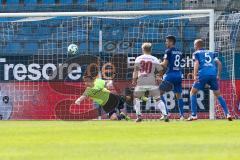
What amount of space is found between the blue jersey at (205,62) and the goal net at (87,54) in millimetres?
2224

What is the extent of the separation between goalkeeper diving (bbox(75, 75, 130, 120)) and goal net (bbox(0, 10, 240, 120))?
35cm

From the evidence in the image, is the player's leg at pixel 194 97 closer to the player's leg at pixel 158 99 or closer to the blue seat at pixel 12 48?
the player's leg at pixel 158 99

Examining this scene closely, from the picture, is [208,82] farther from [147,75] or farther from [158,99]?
[147,75]

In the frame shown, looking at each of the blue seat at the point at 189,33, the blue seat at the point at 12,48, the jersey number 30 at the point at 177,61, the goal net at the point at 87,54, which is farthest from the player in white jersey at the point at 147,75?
the blue seat at the point at 12,48

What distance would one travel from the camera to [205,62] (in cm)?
1525

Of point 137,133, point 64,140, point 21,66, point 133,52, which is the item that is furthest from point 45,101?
point 64,140

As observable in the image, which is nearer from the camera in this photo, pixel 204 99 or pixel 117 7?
pixel 204 99

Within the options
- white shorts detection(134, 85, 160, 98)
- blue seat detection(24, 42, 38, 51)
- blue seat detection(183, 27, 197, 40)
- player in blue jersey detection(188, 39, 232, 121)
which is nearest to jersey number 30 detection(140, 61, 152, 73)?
white shorts detection(134, 85, 160, 98)

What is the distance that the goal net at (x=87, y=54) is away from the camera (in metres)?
17.9

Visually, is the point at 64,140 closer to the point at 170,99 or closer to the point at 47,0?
the point at 170,99

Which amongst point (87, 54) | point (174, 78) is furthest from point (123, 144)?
point (87, 54)

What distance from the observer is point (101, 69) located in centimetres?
1802

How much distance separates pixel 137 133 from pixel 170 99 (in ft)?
25.0

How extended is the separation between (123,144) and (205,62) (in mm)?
6990
